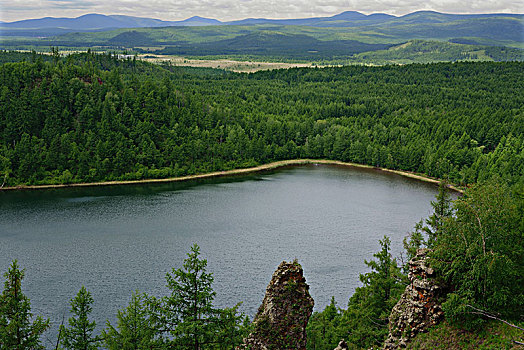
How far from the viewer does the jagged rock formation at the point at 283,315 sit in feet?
62.0

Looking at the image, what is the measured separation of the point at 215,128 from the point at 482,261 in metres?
103

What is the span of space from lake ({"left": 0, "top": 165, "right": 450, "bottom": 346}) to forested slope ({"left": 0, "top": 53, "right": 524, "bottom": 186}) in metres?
9.12

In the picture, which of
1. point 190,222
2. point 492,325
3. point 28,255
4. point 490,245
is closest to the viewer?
point 492,325

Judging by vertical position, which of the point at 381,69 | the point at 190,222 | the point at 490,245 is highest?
the point at 381,69

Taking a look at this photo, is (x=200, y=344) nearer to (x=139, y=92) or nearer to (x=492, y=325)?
(x=492, y=325)

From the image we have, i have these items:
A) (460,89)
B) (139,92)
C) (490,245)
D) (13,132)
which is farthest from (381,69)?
(490,245)

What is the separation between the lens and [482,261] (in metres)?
19.2

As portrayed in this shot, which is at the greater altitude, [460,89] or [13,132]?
[460,89]

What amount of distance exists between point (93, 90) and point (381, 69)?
12126 centimetres

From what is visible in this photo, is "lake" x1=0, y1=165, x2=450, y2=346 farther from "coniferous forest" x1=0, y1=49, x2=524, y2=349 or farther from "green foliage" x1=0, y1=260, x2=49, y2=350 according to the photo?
"green foliage" x1=0, y1=260, x2=49, y2=350

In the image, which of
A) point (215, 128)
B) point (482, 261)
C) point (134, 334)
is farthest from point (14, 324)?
point (215, 128)

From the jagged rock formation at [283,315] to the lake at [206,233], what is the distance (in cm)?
2334

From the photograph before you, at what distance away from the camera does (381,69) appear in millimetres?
191125

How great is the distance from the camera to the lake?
→ 46625mm
